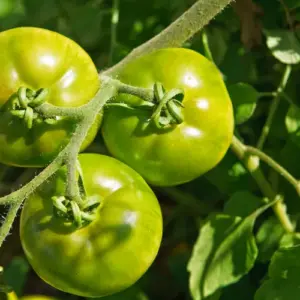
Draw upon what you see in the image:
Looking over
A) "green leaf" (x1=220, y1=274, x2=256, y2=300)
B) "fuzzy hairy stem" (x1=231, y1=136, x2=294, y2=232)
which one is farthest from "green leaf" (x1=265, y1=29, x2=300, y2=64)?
"green leaf" (x1=220, y1=274, x2=256, y2=300)

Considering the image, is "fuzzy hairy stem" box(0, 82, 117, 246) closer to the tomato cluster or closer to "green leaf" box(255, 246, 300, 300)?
the tomato cluster

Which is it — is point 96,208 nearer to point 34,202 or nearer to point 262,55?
point 34,202

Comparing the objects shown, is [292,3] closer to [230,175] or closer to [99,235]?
[230,175]

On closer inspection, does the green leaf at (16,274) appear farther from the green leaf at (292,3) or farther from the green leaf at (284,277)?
the green leaf at (292,3)

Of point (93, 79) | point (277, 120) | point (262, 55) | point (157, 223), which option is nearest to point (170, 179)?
point (157, 223)

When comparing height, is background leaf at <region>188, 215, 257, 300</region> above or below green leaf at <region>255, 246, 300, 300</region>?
below
